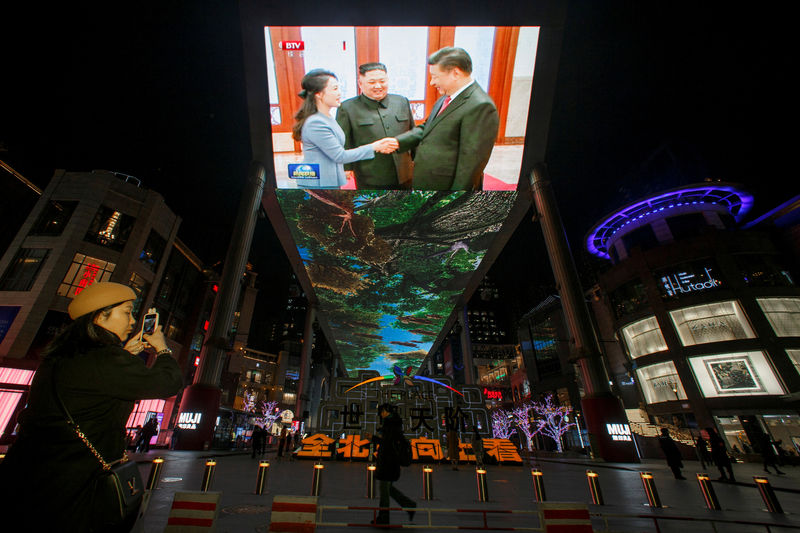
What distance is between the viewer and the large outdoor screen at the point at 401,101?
12406mm

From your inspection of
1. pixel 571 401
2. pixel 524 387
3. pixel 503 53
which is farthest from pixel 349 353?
pixel 503 53

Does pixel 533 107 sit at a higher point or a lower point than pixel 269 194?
higher

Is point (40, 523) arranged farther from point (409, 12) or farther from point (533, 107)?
point (533, 107)

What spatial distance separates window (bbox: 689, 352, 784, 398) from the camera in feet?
72.9

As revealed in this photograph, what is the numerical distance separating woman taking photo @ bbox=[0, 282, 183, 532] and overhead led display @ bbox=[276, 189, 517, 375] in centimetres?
1372

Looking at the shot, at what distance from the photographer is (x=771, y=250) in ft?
83.8

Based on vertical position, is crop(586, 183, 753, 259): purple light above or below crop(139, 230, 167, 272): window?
above

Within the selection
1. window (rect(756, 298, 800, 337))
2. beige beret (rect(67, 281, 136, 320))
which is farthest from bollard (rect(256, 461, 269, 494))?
window (rect(756, 298, 800, 337))

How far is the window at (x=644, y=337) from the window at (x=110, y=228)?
41018 millimetres

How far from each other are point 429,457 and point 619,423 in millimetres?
7229

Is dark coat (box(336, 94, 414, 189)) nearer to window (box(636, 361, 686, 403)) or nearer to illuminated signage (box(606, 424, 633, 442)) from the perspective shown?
illuminated signage (box(606, 424, 633, 442))

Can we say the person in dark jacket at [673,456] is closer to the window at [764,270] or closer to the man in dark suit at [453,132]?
the man in dark suit at [453,132]

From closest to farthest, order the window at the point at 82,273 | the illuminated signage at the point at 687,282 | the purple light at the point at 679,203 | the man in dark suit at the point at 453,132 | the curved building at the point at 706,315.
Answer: the man in dark suit at the point at 453,132 → the window at the point at 82,273 → the curved building at the point at 706,315 → the illuminated signage at the point at 687,282 → the purple light at the point at 679,203

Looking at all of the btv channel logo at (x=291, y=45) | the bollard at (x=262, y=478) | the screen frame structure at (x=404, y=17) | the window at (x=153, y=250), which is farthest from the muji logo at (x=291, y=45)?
the window at (x=153, y=250)
